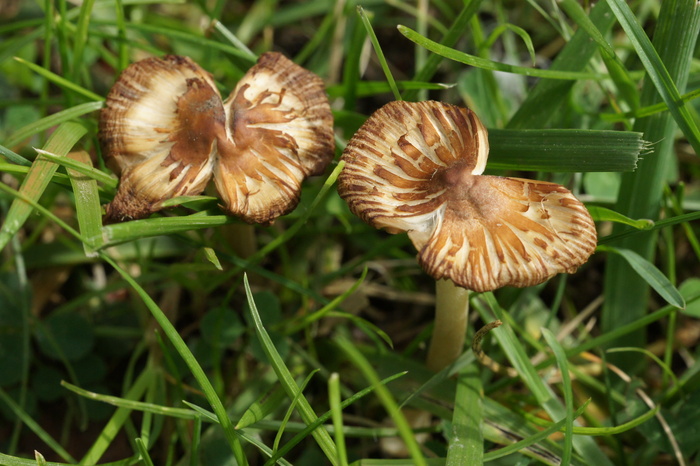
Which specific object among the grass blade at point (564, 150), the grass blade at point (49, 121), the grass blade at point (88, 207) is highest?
the grass blade at point (564, 150)

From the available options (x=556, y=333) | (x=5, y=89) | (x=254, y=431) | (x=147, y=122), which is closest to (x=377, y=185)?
(x=147, y=122)

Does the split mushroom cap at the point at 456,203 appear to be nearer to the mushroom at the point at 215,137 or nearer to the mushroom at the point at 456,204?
the mushroom at the point at 456,204

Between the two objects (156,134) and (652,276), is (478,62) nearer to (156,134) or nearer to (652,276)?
(652,276)

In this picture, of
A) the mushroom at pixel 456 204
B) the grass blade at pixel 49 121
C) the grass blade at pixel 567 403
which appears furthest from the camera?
the grass blade at pixel 49 121

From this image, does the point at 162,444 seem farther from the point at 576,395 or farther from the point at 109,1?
the point at 109,1

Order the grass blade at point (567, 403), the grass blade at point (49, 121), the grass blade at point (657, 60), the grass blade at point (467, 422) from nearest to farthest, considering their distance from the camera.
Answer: the grass blade at point (567, 403), the grass blade at point (467, 422), the grass blade at point (657, 60), the grass blade at point (49, 121)

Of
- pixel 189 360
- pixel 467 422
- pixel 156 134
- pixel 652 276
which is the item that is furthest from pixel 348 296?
pixel 652 276

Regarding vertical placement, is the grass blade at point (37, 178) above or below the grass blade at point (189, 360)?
above

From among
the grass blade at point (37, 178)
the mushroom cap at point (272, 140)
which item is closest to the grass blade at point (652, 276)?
the mushroom cap at point (272, 140)
